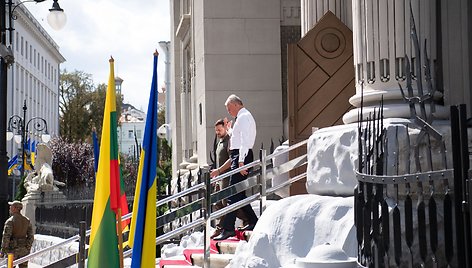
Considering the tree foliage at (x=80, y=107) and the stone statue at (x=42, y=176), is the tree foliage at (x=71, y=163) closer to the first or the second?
the tree foliage at (x=80, y=107)

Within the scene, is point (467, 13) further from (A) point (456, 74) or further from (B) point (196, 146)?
(B) point (196, 146)

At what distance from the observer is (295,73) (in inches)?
482

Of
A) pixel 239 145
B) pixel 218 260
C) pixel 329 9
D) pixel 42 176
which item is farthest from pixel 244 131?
pixel 42 176

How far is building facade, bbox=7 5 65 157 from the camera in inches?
3319

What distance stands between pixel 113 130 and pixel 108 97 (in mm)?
279

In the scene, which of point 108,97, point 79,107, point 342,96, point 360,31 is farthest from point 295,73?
point 79,107

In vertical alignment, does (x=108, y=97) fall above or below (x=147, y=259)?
above

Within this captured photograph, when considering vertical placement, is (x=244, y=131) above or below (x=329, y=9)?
below

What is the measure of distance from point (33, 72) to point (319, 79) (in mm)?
87310

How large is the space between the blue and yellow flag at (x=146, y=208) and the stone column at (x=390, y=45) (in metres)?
2.82

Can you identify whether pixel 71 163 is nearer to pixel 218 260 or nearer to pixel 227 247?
pixel 227 247

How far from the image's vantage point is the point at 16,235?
1546 cm

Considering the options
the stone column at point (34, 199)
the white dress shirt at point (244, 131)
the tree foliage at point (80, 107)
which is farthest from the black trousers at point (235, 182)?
the tree foliage at point (80, 107)

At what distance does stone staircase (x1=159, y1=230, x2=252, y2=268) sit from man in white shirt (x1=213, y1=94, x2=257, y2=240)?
8.2 inches
